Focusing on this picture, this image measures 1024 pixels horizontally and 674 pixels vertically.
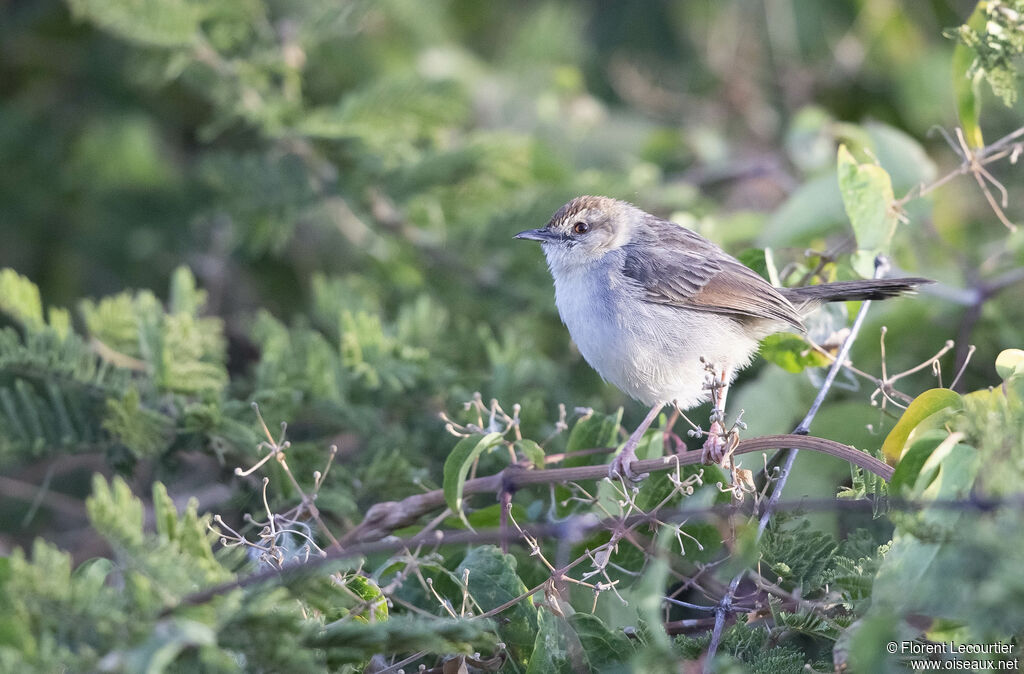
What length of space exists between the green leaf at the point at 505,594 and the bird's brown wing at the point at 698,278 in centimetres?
132

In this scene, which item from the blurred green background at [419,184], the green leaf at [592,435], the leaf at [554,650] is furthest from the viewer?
the blurred green background at [419,184]

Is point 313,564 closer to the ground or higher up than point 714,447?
higher up

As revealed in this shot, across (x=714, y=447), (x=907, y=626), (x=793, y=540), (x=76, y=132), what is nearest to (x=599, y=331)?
(x=714, y=447)

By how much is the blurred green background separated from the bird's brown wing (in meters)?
0.22

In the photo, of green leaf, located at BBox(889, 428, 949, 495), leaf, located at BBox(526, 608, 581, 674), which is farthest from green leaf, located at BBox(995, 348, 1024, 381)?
leaf, located at BBox(526, 608, 581, 674)

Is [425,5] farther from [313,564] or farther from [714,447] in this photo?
[313,564]

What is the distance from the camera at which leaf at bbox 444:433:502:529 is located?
2279mm

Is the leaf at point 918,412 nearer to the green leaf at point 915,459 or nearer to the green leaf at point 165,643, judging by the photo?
the green leaf at point 915,459

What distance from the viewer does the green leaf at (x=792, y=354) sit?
287 cm

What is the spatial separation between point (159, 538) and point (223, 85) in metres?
3.06

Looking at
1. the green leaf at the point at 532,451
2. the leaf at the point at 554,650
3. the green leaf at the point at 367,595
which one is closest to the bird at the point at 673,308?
the green leaf at the point at 532,451

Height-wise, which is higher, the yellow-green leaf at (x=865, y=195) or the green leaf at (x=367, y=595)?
the yellow-green leaf at (x=865, y=195)

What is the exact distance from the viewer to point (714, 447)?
7.55 ft

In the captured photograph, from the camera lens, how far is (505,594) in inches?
84.5
